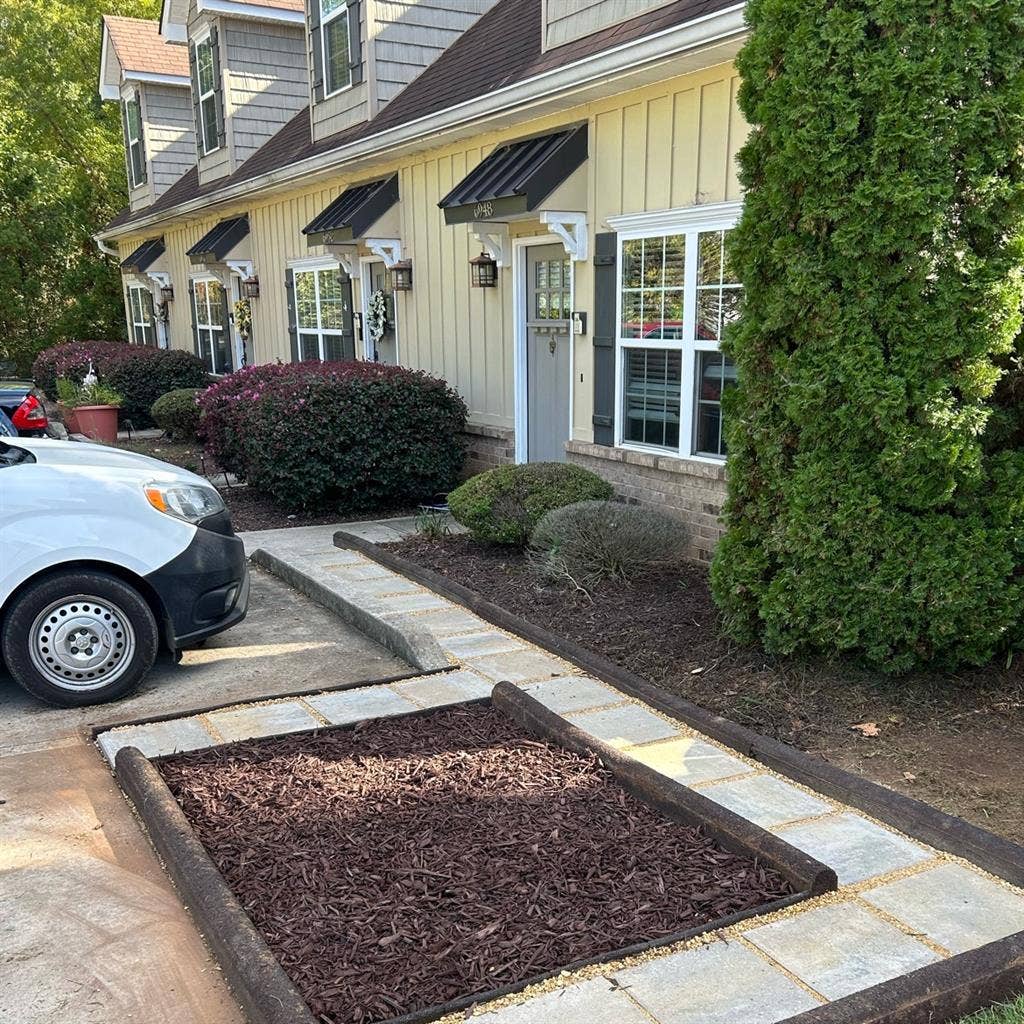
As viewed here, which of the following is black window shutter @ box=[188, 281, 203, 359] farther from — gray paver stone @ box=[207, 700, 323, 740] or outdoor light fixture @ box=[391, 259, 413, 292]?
gray paver stone @ box=[207, 700, 323, 740]

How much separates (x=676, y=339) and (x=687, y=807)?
4.46m

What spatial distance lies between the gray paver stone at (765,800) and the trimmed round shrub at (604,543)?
8.87 ft

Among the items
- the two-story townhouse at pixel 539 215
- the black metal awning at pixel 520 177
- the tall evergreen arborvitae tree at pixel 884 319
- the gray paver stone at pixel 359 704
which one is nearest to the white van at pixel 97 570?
the gray paver stone at pixel 359 704

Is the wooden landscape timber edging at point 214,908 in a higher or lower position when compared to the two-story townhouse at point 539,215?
lower

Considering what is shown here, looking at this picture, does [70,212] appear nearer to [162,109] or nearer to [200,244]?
[162,109]

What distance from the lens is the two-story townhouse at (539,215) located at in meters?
6.68

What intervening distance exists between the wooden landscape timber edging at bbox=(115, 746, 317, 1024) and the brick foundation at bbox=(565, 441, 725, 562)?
4407 millimetres

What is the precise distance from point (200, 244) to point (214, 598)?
1231 centimetres

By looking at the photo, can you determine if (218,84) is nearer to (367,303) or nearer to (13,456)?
(367,303)

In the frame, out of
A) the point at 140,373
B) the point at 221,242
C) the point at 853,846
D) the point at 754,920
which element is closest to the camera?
the point at 754,920

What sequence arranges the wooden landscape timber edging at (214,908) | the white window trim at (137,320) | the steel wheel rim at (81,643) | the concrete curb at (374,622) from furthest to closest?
the white window trim at (137,320)
the concrete curb at (374,622)
the steel wheel rim at (81,643)
the wooden landscape timber edging at (214,908)

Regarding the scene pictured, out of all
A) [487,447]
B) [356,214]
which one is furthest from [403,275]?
[487,447]

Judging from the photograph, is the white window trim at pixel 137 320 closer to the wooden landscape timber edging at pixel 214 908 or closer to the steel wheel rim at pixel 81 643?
the steel wheel rim at pixel 81 643

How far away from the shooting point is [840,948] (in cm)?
269
